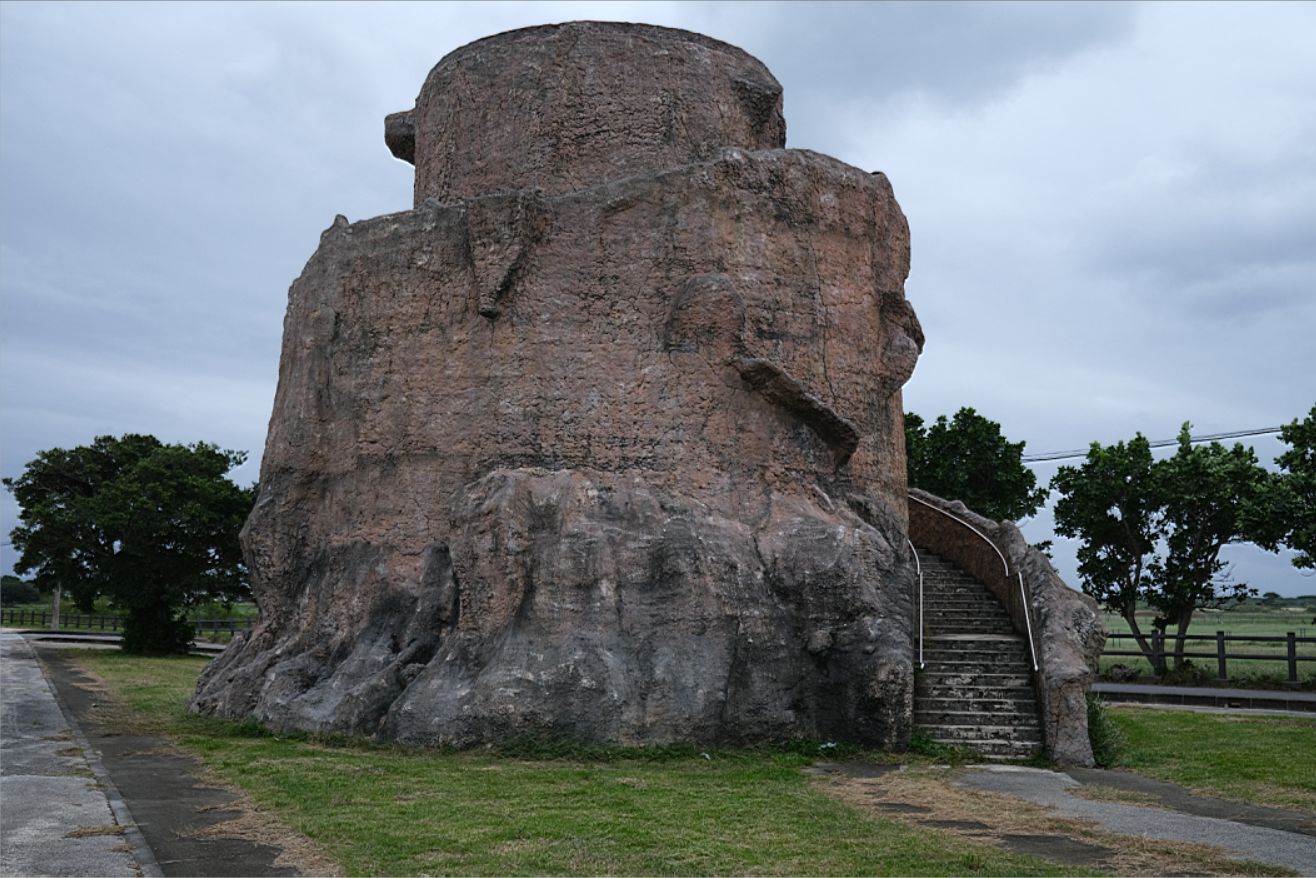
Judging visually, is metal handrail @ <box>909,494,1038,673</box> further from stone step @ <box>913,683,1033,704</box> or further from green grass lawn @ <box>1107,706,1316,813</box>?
Result: green grass lawn @ <box>1107,706,1316,813</box>

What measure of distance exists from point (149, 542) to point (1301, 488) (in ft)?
83.1

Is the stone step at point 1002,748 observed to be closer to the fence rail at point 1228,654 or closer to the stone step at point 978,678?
the stone step at point 978,678

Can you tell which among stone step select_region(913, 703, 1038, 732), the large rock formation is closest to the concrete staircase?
stone step select_region(913, 703, 1038, 732)

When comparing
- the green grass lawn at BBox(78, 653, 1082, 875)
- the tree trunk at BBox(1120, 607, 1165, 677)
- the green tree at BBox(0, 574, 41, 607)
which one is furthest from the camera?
the green tree at BBox(0, 574, 41, 607)

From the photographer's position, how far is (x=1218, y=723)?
17.0 meters

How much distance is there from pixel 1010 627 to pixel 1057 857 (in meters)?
7.92

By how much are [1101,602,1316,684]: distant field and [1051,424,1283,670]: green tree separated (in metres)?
1.22

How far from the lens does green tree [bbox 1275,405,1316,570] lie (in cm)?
2177

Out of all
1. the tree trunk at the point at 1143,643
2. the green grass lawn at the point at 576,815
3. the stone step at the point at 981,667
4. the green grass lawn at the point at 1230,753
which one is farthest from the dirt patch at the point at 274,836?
the tree trunk at the point at 1143,643

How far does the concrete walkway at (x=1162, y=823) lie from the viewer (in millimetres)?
7965

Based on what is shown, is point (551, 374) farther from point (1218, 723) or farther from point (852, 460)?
point (1218, 723)

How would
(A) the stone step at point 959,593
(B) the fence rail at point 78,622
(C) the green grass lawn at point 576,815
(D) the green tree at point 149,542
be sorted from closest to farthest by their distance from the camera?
(C) the green grass lawn at point 576,815, (A) the stone step at point 959,593, (D) the green tree at point 149,542, (B) the fence rail at point 78,622

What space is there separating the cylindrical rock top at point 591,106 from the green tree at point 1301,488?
13.3 metres

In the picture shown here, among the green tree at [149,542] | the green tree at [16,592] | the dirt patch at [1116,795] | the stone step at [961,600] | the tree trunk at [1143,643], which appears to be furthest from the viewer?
the green tree at [16,592]
